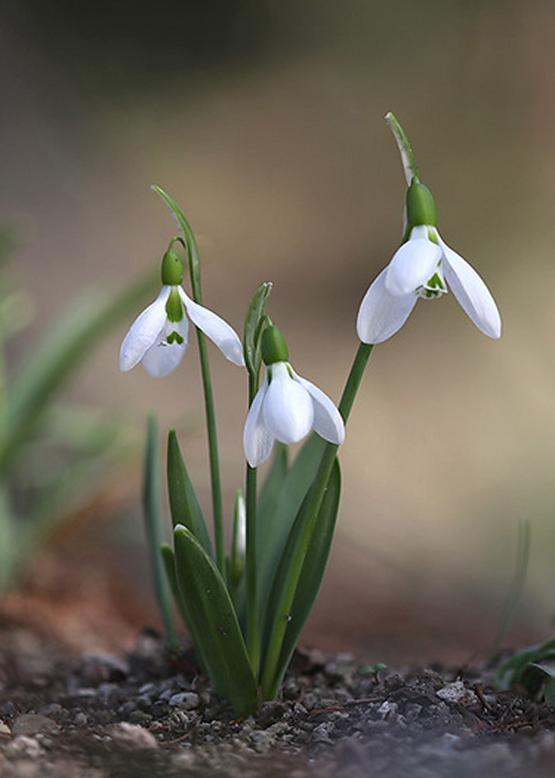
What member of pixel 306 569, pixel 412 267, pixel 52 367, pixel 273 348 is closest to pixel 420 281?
pixel 412 267

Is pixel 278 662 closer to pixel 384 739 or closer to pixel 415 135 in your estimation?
pixel 384 739

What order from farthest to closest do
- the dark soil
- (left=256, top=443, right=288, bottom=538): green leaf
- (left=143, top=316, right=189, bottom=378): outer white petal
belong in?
(left=256, top=443, right=288, bottom=538): green leaf → (left=143, top=316, right=189, bottom=378): outer white petal → the dark soil

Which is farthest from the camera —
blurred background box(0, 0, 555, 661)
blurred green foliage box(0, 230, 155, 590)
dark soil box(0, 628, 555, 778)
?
blurred background box(0, 0, 555, 661)

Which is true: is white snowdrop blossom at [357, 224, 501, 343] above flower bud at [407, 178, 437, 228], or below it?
below

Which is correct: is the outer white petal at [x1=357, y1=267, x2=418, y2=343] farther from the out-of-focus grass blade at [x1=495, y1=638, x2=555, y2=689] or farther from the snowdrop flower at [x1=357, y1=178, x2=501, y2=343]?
the out-of-focus grass blade at [x1=495, y1=638, x2=555, y2=689]

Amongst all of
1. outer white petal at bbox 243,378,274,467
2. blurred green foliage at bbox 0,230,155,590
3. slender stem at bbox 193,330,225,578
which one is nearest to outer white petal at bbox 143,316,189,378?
slender stem at bbox 193,330,225,578

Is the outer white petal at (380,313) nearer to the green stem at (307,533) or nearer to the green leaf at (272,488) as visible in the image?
the green stem at (307,533)

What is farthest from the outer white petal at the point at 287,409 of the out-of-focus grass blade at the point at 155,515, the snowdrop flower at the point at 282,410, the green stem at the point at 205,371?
the out-of-focus grass blade at the point at 155,515
